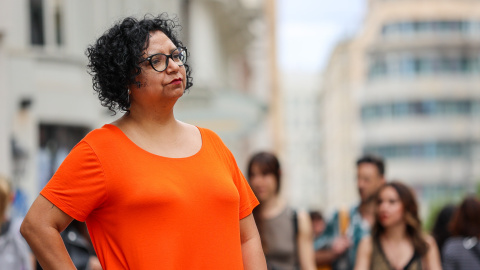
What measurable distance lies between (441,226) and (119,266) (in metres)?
6.44

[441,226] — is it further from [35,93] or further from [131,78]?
[35,93]

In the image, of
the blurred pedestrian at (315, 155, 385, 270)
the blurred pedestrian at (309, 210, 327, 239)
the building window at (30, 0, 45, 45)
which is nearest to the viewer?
the blurred pedestrian at (315, 155, 385, 270)

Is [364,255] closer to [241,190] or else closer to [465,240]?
[465,240]

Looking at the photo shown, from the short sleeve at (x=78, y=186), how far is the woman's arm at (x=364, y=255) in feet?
12.8

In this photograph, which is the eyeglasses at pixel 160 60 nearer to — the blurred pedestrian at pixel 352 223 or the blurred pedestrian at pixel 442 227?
the blurred pedestrian at pixel 352 223

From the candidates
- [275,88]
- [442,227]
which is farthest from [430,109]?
[442,227]

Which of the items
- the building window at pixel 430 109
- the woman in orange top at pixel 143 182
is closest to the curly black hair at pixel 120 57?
the woman in orange top at pixel 143 182

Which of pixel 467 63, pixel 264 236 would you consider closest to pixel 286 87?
pixel 467 63

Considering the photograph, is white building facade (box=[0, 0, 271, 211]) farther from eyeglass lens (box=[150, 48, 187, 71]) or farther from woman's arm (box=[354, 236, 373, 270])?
eyeglass lens (box=[150, 48, 187, 71])

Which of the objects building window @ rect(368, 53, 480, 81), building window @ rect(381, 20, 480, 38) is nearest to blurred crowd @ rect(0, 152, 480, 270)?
building window @ rect(368, 53, 480, 81)

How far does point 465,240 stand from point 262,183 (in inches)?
76.8

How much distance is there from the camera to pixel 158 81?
325 centimetres

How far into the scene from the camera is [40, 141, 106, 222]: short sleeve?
306 centimetres

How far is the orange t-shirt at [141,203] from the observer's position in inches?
121
